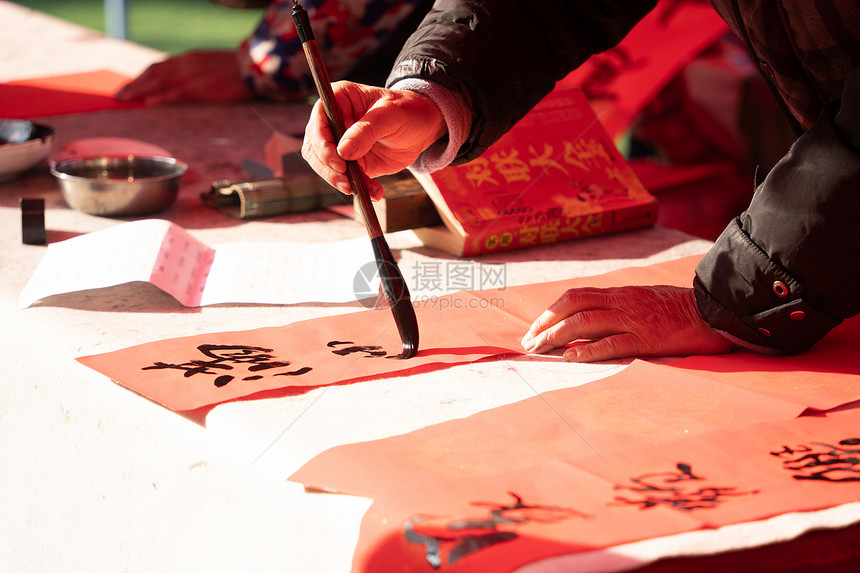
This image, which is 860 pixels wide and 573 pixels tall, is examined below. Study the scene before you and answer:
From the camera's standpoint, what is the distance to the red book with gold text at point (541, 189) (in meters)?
1.03

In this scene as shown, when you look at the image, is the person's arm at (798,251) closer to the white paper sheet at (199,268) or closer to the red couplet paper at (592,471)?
the red couplet paper at (592,471)

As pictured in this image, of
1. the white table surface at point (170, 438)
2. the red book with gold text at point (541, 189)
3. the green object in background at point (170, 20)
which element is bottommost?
the green object in background at point (170, 20)

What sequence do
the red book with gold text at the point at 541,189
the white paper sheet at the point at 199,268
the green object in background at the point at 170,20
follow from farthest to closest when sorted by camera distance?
the green object in background at the point at 170,20 → the red book with gold text at the point at 541,189 → the white paper sheet at the point at 199,268

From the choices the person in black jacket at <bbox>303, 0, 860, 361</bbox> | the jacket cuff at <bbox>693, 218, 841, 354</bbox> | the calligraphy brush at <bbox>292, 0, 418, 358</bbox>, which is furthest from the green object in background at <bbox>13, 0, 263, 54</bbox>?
the jacket cuff at <bbox>693, 218, 841, 354</bbox>

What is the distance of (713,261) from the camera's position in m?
0.75

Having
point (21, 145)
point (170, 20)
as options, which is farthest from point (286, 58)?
point (170, 20)

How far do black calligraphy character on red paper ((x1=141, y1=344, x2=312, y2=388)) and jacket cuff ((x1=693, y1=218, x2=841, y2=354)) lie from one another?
0.36m

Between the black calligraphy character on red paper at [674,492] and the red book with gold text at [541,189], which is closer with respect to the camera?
the black calligraphy character on red paper at [674,492]

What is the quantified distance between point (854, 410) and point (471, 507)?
33 cm

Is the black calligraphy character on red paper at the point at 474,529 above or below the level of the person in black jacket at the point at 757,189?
below

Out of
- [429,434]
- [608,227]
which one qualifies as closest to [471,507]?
[429,434]

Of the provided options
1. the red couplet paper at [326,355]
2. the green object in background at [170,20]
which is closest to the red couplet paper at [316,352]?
the red couplet paper at [326,355]

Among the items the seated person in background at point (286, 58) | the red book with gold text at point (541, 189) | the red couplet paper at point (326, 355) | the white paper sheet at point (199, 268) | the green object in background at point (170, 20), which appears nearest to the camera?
the red couplet paper at point (326, 355)

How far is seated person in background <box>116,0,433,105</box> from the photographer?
158 cm
